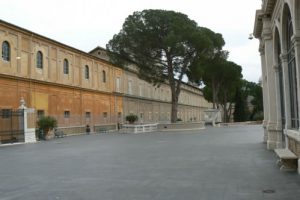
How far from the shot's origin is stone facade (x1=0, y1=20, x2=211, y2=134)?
30578mm

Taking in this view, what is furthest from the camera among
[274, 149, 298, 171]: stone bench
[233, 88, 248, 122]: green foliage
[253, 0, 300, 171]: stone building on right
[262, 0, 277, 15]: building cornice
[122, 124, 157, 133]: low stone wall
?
[233, 88, 248, 122]: green foliage

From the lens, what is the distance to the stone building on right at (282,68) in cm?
1071

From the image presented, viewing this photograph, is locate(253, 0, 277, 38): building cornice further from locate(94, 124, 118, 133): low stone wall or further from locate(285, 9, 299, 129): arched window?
locate(94, 124, 118, 133): low stone wall

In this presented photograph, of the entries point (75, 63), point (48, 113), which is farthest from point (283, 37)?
point (75, 63)

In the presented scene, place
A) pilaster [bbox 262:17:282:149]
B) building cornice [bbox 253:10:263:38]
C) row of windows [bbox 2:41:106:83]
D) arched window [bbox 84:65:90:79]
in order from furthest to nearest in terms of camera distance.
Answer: arched window [bbox 84:65:90:79] < row of windows [bbox 2:41:106:83] < building cornice [bbox 253:10:263:38] < pilaster [bbox 262:17:282:149]

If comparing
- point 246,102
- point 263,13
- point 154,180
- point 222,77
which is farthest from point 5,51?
point 246,102

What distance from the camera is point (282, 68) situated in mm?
12688

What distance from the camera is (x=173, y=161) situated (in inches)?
507

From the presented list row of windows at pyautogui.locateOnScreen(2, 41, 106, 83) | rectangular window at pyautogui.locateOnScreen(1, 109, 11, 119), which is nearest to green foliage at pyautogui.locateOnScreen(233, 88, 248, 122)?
row of windows at pyautogui.locateOnScreen(2, 41, 106, 83)

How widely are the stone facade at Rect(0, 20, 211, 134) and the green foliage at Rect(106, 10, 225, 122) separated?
182 inches

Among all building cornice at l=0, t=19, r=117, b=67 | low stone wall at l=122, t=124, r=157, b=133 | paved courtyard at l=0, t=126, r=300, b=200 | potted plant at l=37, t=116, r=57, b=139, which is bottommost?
paved courtyard at l=0, t=126, r=300, b=200

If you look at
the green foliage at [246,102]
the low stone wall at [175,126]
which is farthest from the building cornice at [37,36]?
the green foliage at [246,102]

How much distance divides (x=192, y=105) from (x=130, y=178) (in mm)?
86619

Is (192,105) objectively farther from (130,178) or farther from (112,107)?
(130,178)
